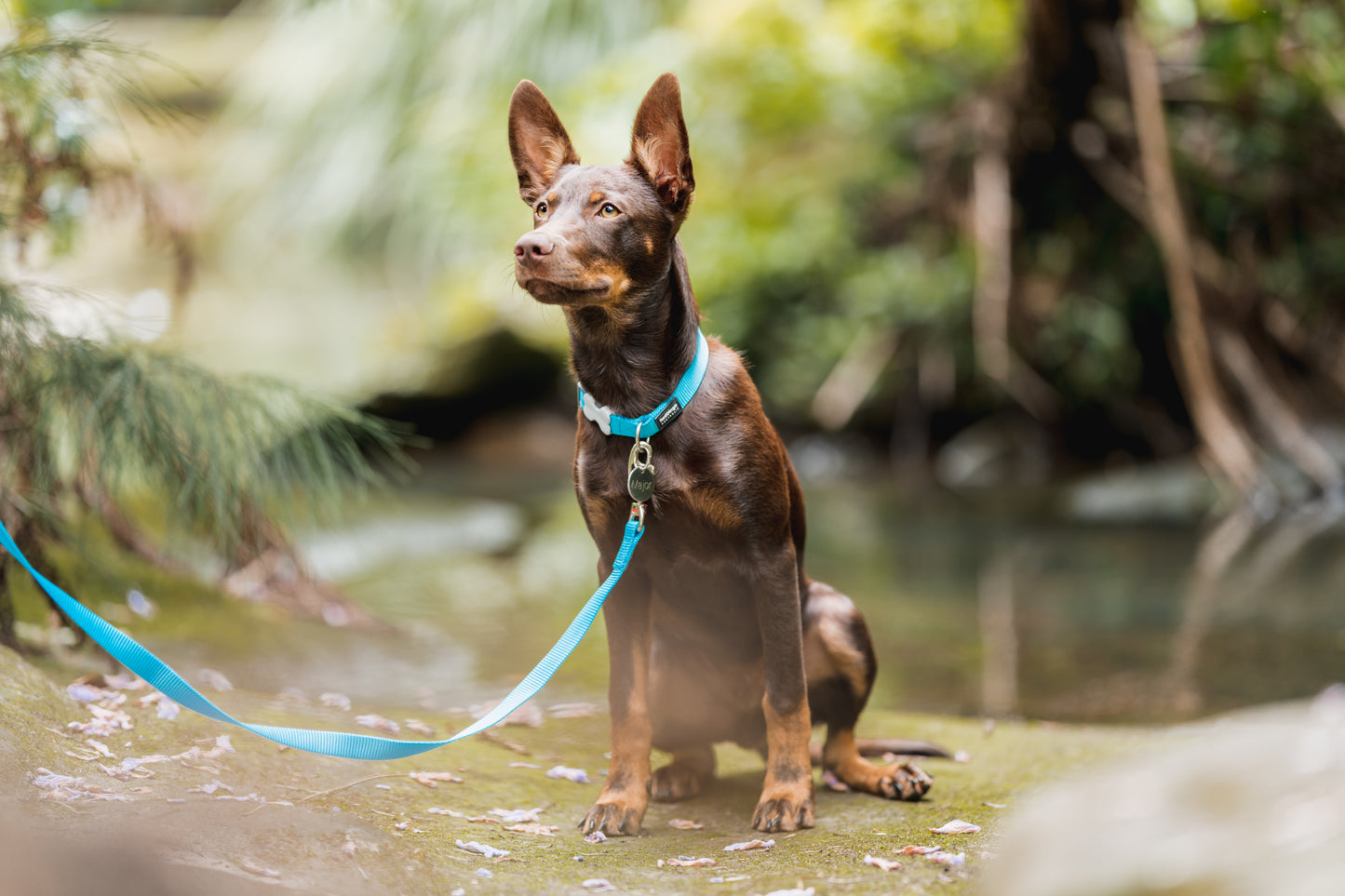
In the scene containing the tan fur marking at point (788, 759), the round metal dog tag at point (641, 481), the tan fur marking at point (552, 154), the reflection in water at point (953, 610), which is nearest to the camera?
the round metal dog tag at point (641, 481)

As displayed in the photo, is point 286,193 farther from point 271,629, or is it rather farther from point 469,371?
point 271,629

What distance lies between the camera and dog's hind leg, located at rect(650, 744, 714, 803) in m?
2.94

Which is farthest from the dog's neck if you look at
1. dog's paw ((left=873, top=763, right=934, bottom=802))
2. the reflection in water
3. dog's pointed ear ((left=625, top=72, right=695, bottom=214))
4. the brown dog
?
the reflection in water

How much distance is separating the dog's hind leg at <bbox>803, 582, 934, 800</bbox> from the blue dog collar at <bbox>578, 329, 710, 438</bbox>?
0.74m

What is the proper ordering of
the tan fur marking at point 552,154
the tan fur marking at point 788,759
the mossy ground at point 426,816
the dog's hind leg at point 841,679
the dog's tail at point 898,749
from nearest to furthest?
1. the mossy ground at point 426,816
2. the tan fur marking at point 788,759
3. the tan fur marking at point 552,154
4. the dog's hind leg at point 841,679
5. the dog's tail at point 898,749

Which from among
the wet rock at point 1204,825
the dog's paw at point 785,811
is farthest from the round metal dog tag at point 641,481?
the wet rock at point 1204,825

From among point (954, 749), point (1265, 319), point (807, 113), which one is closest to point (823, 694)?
point (954, 749)

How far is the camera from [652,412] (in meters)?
2.58

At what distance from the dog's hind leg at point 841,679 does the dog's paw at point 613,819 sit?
0.60m

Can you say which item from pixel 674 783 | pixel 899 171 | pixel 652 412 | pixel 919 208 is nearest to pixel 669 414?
pixel 652 412

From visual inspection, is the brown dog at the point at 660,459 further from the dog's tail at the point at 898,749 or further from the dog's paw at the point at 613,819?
the dog's tail at the point at 898,749

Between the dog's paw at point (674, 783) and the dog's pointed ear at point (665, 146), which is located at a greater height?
the dog's pointed ear at point (665, 146)

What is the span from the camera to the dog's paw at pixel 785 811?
2.58m

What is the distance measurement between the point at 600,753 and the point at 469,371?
1028 centimetres
